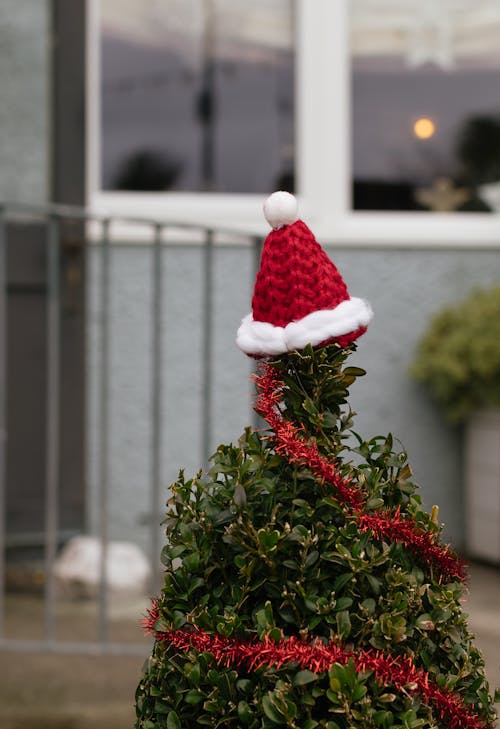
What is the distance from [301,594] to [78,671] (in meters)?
Answer: 2.06

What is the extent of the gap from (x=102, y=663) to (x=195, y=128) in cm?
242

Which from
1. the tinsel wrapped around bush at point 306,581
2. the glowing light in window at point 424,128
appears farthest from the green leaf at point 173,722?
the glowing light in window at point 424,128

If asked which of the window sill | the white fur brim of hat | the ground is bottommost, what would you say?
the ground

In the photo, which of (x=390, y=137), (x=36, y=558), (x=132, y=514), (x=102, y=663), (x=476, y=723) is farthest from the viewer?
(x=390, y=137)

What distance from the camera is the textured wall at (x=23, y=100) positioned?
14.2 feet

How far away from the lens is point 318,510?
1.48 meters

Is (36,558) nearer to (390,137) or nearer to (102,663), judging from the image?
(102,663)

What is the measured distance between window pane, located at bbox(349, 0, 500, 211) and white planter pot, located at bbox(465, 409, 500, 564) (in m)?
1.07

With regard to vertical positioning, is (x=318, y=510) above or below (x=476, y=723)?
above

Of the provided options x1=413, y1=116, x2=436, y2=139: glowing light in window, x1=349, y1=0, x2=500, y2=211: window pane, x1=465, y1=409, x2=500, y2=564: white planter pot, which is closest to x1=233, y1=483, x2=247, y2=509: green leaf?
x1=465, y1=409, x2=500, y2=564: white planter pot

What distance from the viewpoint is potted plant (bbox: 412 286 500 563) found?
169 inches

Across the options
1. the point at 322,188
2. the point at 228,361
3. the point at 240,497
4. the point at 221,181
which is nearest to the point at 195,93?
the point at 221,181

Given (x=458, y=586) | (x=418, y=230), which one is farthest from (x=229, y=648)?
(x=418, y=230)

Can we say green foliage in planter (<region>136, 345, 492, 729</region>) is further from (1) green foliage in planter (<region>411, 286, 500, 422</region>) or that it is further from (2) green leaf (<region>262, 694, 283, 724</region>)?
(1) green foliage in planter (<region>411, 286, 500, 422</region>)
